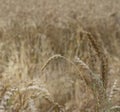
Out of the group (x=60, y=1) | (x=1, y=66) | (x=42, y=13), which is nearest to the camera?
(x=1, y=66)

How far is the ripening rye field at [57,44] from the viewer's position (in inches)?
106

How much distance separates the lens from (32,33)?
3.84 meters

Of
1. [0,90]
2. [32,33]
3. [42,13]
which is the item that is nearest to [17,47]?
[32,33]

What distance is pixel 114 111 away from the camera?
1.23 metres

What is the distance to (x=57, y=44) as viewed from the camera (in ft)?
13.0

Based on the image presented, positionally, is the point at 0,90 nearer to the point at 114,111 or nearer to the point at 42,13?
the point at 114,111

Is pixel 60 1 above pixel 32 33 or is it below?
above

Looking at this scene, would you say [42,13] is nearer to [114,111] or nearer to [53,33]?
[53,33]

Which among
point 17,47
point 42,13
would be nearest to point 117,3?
point 42,13

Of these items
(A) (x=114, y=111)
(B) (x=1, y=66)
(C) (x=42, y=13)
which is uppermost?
(C) (x=42, y=13)

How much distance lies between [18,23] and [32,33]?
47 cm

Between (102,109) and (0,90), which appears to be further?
(0,90)

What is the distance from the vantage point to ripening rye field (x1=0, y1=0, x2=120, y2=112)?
8.81 feet

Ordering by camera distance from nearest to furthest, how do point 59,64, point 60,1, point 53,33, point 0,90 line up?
1. point 0,90
2. point 59,64
3. point 53,33
4. point 60,1
